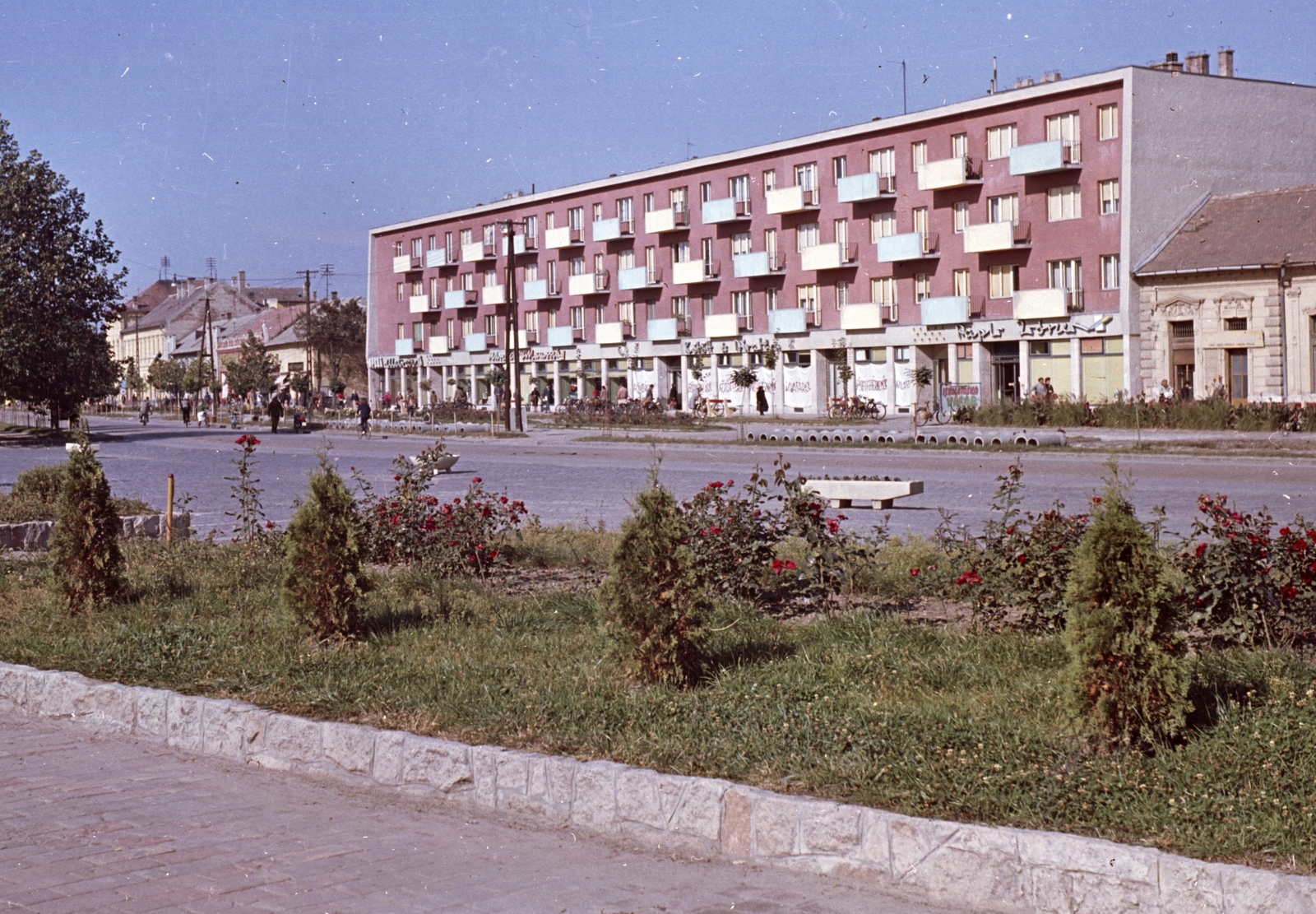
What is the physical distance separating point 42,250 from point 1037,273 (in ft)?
128

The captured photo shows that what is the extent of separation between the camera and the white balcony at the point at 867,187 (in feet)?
196

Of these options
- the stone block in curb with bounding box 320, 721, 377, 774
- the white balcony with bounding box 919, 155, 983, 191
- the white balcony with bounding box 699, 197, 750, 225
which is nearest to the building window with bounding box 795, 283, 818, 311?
the white balcony with bounding box 699, 197, 750, 225

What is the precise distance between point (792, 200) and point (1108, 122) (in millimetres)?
16348

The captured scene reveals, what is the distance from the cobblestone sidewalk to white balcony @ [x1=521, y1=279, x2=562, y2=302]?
74.2 metres

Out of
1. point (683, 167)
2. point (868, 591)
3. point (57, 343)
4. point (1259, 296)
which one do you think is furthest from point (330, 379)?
point (868, 591)

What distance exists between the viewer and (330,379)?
10706 cm

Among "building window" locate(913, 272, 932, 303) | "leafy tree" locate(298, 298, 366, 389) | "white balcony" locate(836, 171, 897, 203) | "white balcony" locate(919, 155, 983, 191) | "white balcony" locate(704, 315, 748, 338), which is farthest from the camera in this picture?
"leafy tree" locate(298, 298, 366, 389)

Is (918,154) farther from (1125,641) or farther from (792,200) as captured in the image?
(1125,641)

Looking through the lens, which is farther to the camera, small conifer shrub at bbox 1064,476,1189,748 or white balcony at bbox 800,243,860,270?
white balcony at bbox 800,243,860,270

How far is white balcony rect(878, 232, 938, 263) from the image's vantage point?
190ft

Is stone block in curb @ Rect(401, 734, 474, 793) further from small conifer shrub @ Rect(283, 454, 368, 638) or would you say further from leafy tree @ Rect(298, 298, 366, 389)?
leafy tree @ Rect(298, 298, 366, 389)

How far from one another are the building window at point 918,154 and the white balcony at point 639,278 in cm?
1731

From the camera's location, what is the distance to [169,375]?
125688 mm

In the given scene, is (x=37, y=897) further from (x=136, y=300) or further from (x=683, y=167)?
(x=136, y=300)
